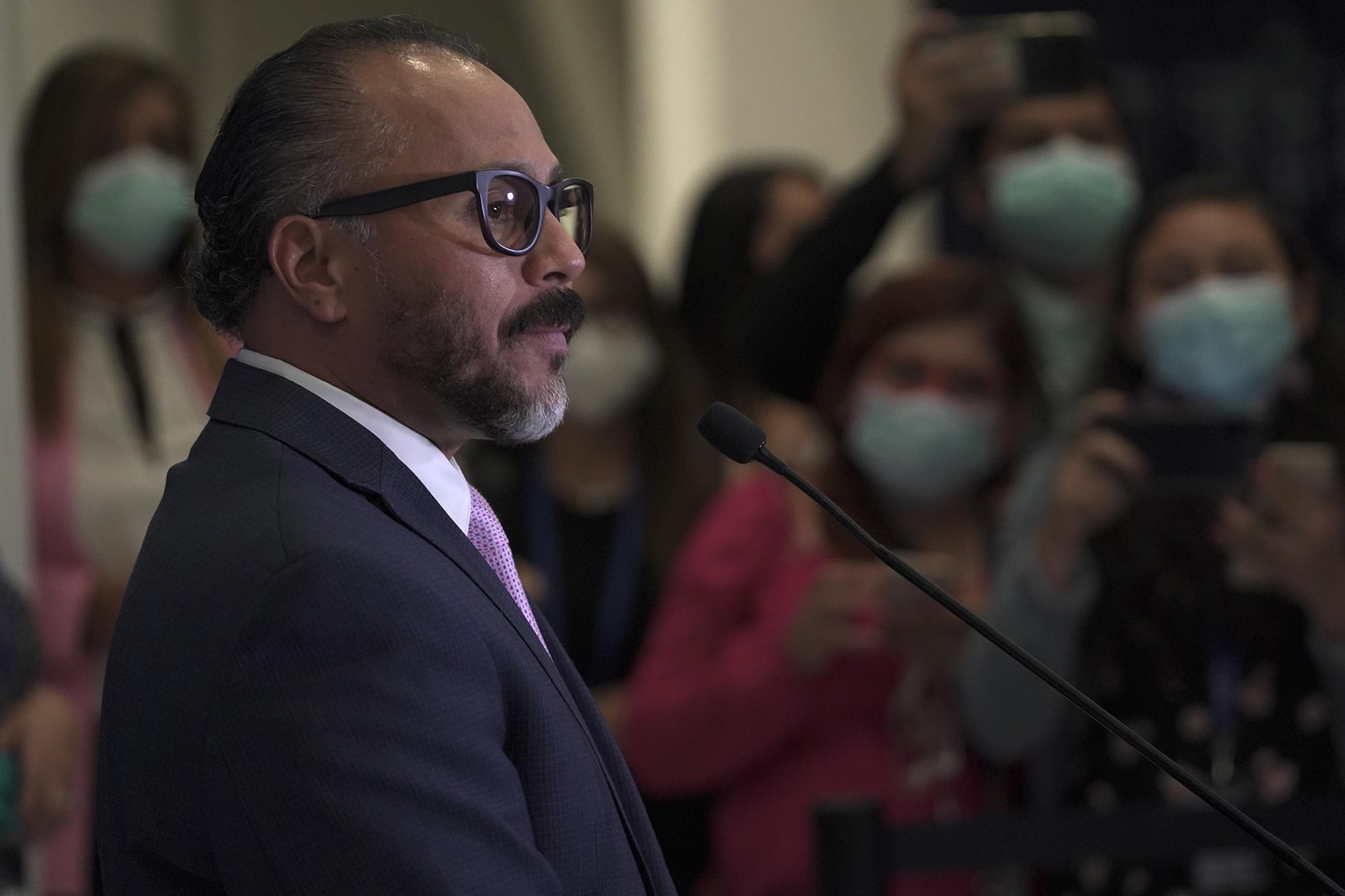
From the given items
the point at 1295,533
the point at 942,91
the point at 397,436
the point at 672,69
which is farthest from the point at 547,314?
the point at 672,69

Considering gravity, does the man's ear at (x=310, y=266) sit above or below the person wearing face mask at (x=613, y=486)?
above

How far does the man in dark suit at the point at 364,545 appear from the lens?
3.66 ft

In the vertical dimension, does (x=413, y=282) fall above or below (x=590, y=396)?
above

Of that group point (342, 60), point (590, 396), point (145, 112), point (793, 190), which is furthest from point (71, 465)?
point (342, 60)

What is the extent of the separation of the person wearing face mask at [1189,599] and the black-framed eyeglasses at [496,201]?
1348 mm

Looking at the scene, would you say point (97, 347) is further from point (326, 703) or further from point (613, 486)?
point (326, 703)

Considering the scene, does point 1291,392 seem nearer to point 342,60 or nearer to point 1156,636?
point 1156,636

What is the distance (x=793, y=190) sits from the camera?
11.5ft

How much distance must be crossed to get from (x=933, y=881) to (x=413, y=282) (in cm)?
160

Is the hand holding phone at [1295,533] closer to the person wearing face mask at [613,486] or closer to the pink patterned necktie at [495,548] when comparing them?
the person wearing face mask at [613,486]

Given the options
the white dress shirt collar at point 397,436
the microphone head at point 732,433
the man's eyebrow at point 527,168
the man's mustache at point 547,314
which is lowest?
the microphone head at point 732,433

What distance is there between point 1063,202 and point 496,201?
1738 mm

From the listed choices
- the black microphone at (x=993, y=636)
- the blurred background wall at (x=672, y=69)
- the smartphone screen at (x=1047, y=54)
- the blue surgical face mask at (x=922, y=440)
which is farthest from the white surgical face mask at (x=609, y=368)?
the black microphone at (x=993, y=636)

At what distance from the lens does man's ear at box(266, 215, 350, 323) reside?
1330mm
